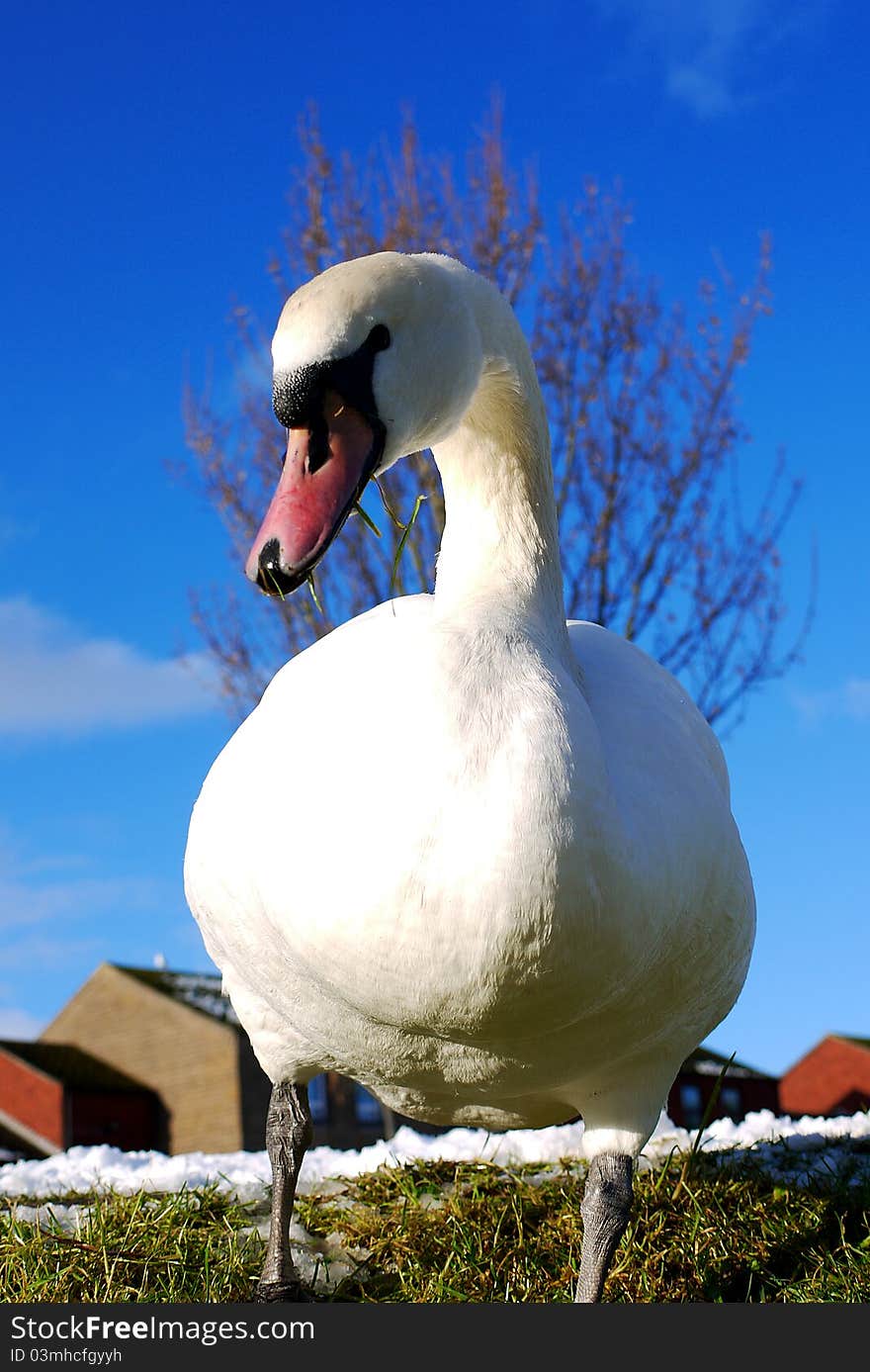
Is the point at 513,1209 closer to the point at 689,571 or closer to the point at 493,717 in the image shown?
the point at 493,717

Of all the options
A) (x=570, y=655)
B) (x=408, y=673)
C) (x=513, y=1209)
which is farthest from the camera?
(x=513, y=1209)

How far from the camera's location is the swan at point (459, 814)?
10.2ft

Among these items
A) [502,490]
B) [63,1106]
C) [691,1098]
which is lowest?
[502,490]

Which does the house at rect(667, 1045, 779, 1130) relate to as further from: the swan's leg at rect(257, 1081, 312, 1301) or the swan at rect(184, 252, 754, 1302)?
the swan at rect(184, 252, 754, 1302)

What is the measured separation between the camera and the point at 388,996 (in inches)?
129

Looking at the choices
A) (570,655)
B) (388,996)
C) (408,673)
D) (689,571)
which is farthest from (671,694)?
(689,571)

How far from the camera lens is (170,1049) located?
32500 mm

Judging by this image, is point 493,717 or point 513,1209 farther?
point 513,1209

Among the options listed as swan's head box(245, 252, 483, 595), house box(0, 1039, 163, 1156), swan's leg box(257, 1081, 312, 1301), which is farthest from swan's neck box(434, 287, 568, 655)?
house box(0, 1039, 163, 1156)

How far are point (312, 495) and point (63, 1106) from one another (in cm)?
3067

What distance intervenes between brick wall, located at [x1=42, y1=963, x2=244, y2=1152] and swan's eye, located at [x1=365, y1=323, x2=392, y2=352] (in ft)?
93.4

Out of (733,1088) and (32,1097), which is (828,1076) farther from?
(32,1097)

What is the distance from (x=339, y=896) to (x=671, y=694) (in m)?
1.59

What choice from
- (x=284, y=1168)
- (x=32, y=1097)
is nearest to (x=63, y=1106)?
(x=32, y=1097)
